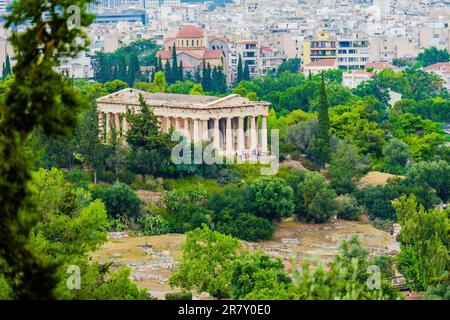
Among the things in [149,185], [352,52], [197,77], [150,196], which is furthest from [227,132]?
[352,52]

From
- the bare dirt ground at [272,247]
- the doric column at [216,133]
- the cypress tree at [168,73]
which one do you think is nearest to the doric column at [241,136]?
the doric column at [216,133]

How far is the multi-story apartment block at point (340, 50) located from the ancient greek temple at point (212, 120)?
5068cm

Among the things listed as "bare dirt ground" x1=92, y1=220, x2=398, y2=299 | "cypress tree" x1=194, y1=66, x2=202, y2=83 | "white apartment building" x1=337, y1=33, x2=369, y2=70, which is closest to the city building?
"white apartment building" x1=337, y1=33, x2=369, y2=70

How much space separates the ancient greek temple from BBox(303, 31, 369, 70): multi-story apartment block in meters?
50.7

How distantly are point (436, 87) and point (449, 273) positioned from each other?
203 feet

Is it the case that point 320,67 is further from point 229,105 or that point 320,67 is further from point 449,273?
point 449,273

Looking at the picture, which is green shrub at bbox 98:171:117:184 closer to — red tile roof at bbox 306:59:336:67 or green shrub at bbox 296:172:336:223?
green shrub at bbox 296:172:336:223

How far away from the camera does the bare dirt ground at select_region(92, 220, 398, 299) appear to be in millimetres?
44484

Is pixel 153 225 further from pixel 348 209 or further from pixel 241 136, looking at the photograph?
pixel 241 136

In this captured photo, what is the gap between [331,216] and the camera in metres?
53.1

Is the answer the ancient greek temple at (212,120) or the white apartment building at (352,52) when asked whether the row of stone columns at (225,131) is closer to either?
the ancient greek temple at (212,120)

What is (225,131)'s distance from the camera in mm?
61719

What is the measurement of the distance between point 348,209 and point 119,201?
838 cm

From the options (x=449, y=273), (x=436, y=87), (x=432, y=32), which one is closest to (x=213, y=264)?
(x=449, y=273)
